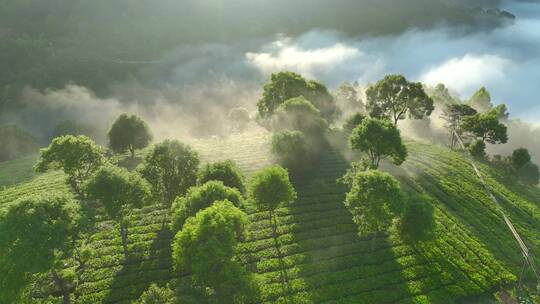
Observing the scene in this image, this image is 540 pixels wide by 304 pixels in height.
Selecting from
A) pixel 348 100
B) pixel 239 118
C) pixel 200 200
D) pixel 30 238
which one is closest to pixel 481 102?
pixel 348 100

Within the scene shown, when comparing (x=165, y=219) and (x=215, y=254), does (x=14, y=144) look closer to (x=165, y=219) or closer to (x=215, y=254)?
(x=165, y=219)

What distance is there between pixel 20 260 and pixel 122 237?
Result: 1261cm

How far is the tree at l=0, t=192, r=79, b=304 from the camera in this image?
35688 mm

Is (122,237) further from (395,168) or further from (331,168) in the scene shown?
(395,168)

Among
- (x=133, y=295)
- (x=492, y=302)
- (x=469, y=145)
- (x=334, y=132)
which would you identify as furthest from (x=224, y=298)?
(x=469, y=145)

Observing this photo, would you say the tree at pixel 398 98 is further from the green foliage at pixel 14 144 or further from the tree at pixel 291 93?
the green foliage at pixel 14 144

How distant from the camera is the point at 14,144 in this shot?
113625 millimetres

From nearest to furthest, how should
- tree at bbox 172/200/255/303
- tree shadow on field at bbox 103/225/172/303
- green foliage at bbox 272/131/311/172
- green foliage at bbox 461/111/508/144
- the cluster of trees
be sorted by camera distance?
the cluster of trees → tree at bbox 172/200/255/303 → tree shadow on field at bbox 103/225/172/303 → green foliage at bbox 272/131/311/172 → green foliage at bbox 461/111/508/144

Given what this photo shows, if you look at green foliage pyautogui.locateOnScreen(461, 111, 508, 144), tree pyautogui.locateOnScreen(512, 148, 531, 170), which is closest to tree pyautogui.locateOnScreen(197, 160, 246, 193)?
green foliage pyautogui.locateOnScreen(461, 111, 508, 144)

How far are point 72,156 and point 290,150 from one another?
34.8 m

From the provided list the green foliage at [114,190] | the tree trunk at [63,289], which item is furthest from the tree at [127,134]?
the tree trunk at [63,289]

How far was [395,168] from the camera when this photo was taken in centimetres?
7356

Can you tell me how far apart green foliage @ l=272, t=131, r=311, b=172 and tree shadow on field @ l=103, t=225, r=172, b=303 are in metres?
25.1

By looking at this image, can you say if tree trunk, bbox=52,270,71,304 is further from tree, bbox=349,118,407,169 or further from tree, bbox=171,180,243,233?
tree, bbox=349,118,407,169
